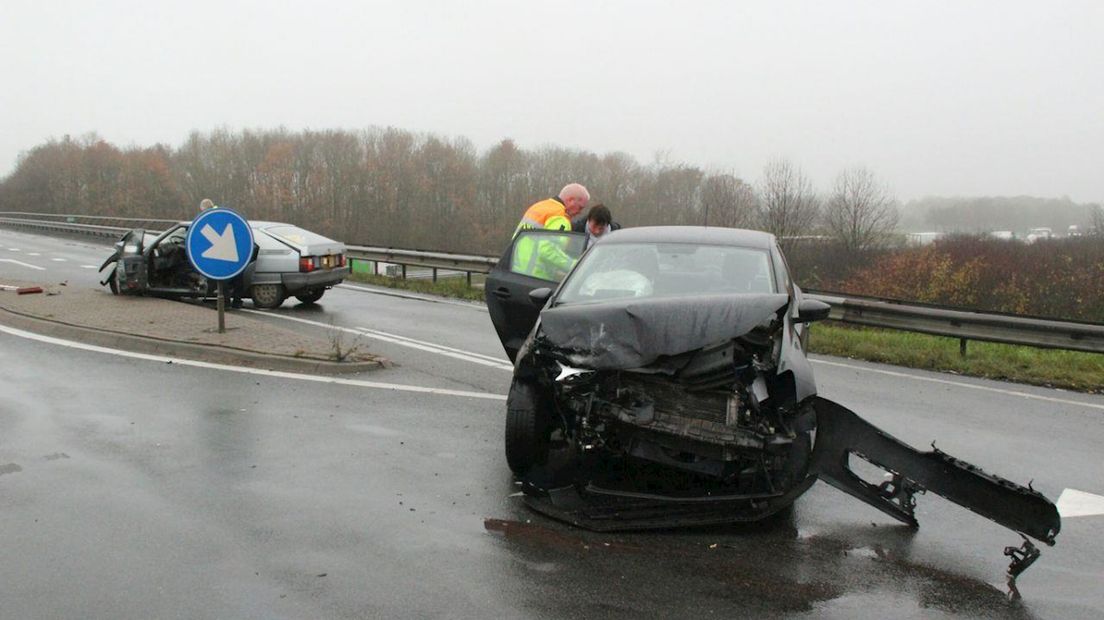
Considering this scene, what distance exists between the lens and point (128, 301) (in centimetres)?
1369

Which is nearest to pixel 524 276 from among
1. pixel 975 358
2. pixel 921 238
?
pixel 975 358

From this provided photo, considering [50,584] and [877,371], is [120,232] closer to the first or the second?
[877,371]

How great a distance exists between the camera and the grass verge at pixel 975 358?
424 inches

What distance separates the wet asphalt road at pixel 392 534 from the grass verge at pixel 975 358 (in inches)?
113

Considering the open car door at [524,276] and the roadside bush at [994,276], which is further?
the roadside bush at [994,276]

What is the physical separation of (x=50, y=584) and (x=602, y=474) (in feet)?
10.1

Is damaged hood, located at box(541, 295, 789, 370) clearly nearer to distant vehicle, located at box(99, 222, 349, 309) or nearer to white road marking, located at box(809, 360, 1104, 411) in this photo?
white road marking, located at box(809, 360, 1104, 411)

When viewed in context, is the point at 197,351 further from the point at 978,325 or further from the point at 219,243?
the point at 978,325

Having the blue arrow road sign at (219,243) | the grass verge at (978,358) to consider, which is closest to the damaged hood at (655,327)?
the blue arrow road sign at (219,243)

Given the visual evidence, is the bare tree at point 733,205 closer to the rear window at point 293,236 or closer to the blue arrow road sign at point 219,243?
the rear window at point 293,236

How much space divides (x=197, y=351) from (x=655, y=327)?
6.38 meters

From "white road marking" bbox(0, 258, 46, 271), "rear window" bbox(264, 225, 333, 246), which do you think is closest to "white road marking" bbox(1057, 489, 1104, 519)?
"rear window" bbox(264, 225, 333, 246)

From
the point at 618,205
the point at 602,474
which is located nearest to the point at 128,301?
the point at 602,474

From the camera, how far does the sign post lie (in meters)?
10.2
